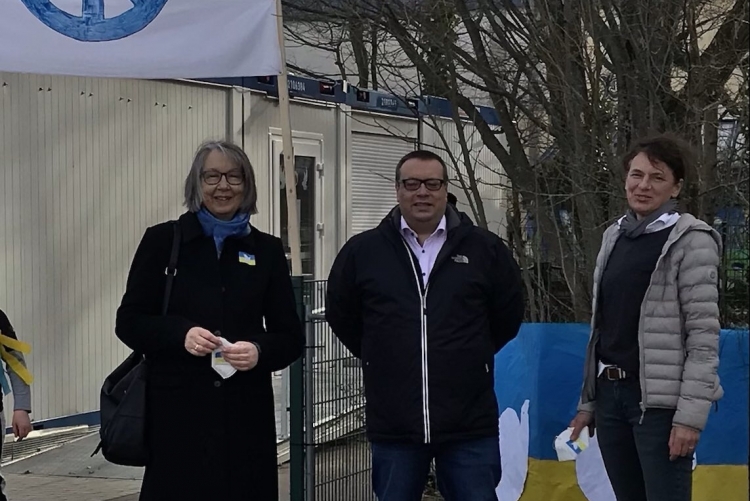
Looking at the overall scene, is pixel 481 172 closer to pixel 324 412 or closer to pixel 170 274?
pixel 324 412

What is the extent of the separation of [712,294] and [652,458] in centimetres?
65

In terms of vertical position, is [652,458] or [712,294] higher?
[712,294]

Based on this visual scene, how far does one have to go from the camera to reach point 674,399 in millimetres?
4305

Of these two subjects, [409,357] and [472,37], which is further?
[472,37]

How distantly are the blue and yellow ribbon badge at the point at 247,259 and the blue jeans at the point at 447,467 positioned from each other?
87 cm

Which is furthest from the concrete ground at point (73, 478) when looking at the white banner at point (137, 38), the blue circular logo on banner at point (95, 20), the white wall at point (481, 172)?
the blue circular logo on banner at point (95, 20)

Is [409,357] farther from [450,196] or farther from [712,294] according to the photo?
[712,294]

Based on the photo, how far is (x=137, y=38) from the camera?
247 inches

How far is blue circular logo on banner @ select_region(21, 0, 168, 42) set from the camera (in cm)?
626

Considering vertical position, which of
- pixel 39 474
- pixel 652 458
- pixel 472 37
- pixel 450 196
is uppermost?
pixel 472 37

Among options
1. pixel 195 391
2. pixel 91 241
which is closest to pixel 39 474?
pixel 91 241

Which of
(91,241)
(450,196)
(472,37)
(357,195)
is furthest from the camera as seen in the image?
(357,195)

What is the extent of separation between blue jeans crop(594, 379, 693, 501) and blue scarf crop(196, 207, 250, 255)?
1.51 m

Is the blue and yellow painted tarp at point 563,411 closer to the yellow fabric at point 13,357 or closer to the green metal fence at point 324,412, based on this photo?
the green metal fence at point 324,412
